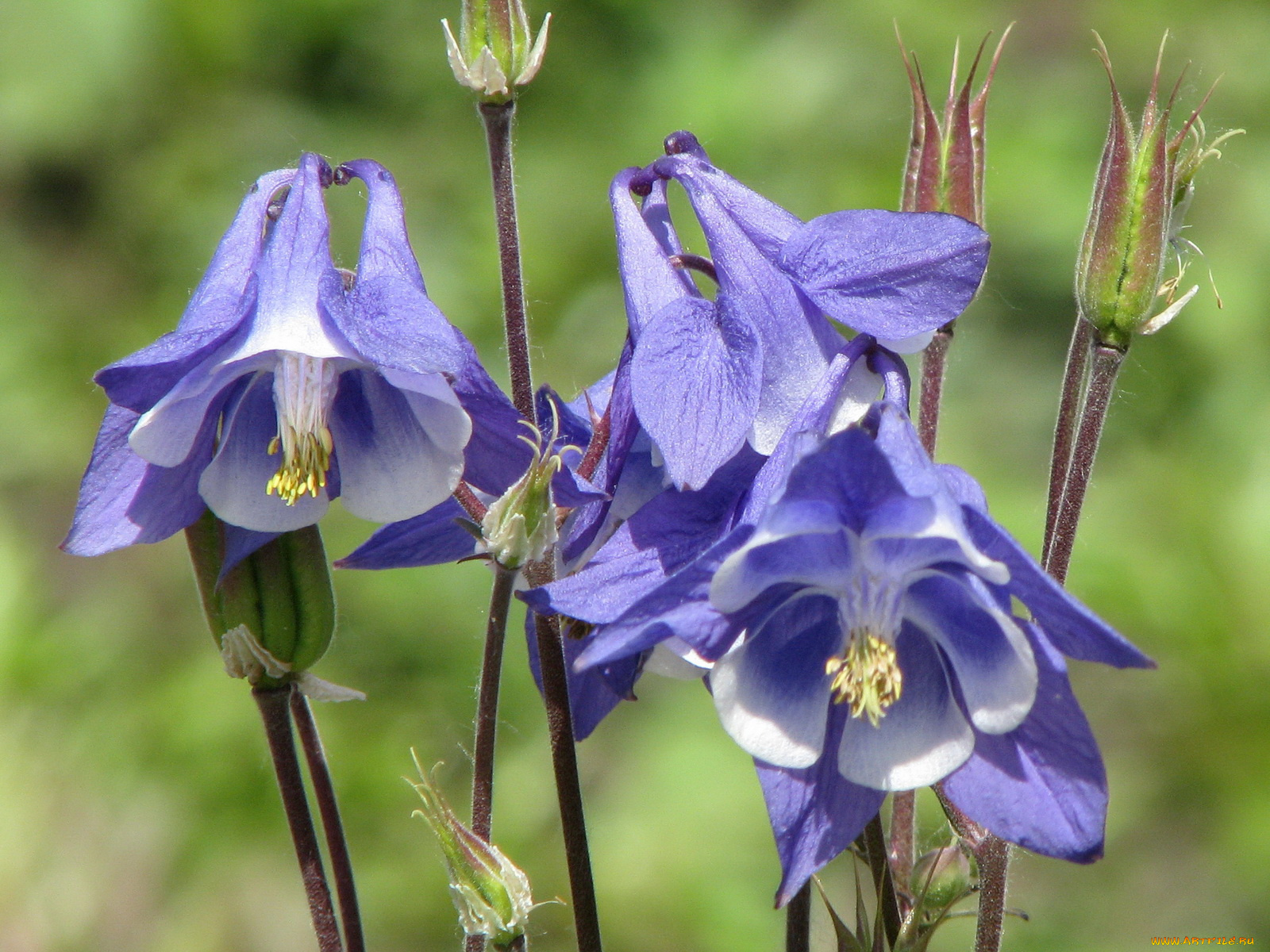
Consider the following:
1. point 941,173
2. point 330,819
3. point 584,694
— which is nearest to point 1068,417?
point 941,173

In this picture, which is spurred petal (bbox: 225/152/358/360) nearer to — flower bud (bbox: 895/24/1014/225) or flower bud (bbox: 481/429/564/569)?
flower bud (bbox: 481/429/564/569)

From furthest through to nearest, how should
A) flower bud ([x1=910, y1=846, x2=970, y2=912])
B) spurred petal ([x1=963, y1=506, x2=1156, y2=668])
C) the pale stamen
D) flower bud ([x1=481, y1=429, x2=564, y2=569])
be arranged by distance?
1. flower bud ([x1=910, y1=846, x2=970, y2=912])
2. the pale stamen
3. flower bud ([x1=481, y1=429, x2=564, y2=569])
4. spurred petal ([x1=963, y1=506, x2=1156, y2=668])

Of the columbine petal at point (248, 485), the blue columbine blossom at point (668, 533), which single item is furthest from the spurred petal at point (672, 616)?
the columbine petal at point (248, 485)

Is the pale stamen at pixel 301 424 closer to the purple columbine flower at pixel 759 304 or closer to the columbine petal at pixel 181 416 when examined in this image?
the columbine petal at pixel 181 416

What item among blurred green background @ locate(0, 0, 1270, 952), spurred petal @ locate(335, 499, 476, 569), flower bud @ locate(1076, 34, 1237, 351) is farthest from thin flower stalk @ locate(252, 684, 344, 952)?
blurred green background @ locate(0, 0, 1270, 952)

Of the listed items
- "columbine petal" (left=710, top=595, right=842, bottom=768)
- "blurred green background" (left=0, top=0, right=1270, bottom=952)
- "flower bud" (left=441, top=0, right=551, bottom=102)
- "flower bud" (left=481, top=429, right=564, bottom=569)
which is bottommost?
"blurred green background" (left=0, top=0, right=1270, bottom=952)

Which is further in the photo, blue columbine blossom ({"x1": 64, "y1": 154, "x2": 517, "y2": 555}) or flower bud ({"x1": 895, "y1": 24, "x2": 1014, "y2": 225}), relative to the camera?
flower bud ({"x1": 895, "y1": 24, "x2": 1014, "y2": 225})

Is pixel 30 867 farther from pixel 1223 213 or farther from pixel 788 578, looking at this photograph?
pixel 1223 213

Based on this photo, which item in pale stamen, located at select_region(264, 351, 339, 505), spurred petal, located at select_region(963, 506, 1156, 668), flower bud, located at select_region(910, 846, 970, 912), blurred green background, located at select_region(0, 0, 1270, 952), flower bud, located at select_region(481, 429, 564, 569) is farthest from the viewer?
blurred green background, located at select_region(0, 0, 1270, 952)
